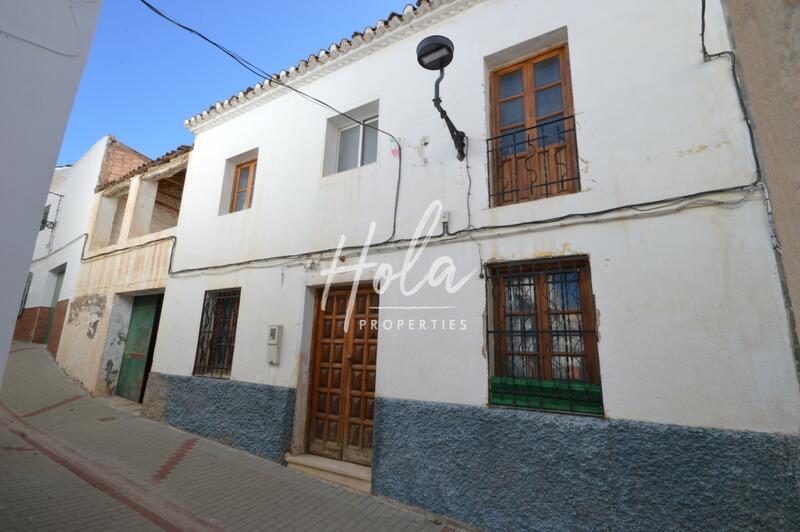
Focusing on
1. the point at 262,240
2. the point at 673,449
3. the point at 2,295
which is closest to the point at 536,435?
the point at 673,449

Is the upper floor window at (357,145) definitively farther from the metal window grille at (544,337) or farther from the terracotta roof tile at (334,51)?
the metal window grille at (544,337)

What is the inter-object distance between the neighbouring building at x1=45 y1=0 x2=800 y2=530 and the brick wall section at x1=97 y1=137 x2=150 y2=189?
6.32 metres

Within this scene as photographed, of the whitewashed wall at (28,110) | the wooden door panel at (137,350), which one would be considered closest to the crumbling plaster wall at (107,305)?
the wooden door panel at (137,350)

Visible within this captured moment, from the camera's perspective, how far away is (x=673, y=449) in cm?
A: 283

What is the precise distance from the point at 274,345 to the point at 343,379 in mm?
1107

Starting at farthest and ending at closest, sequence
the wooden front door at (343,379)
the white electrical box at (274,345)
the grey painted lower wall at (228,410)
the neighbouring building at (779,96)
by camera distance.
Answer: the white electrical box at (274,345) → the grey painted lower wall at (228,410) → the wooden front door at (343,379) → the neighbouring building at (779,96)

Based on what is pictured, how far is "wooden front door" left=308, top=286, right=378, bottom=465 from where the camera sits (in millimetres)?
4629

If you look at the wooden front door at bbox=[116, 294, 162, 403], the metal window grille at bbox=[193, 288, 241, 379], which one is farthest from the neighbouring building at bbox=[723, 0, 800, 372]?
the wooden front door at bbox=[116, 294, 162, 403]

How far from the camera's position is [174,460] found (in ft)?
15.7

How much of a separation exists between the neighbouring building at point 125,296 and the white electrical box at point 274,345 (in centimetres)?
337

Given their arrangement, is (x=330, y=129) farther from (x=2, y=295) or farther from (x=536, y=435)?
(x=536, y=435)

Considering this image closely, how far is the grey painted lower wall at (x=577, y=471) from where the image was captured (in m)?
2.60

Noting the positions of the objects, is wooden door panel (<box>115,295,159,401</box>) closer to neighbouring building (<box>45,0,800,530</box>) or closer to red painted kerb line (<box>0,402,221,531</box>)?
neighbouring building (<box>45,0,800,530</box>)

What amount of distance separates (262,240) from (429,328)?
3.21 meters
